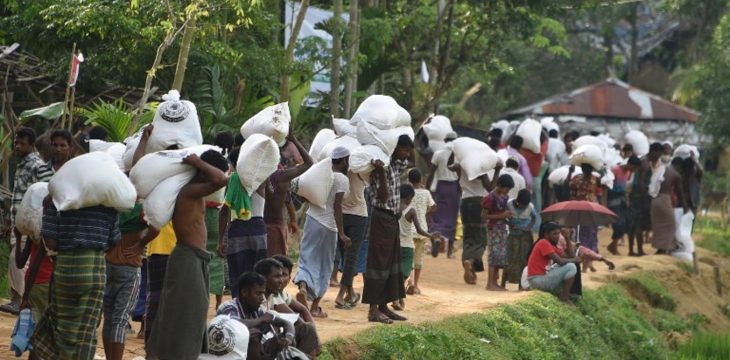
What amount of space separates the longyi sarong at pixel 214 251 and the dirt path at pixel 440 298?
2.52ft

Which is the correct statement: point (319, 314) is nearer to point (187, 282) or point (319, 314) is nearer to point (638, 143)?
point (187, 282)

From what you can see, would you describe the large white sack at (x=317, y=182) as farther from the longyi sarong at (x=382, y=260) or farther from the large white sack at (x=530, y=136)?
the large white sack at (x=530, y=136)

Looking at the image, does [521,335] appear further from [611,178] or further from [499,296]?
[611,178]

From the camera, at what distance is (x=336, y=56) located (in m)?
16.3

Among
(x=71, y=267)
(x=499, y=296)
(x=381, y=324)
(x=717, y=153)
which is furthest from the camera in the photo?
(x=717, y=153)

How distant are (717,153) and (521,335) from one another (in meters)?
20.8

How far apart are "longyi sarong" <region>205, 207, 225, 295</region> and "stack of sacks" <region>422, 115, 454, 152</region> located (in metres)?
7.90

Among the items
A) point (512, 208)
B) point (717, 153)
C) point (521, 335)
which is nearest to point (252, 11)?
point (512, 208)

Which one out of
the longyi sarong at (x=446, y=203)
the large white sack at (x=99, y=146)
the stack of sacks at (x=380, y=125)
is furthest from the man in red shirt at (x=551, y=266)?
the large white sack at (x=99, y=146)

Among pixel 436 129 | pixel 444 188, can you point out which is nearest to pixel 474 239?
pixel 444 188

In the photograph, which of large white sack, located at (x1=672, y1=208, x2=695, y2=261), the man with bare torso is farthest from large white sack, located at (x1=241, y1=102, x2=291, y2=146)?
large white sack, located at (x1=672, y1=208, x2=695, y2=261)

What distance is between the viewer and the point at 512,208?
14.0 metres

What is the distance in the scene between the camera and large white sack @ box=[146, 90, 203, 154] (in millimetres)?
8508

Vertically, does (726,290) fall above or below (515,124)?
below
